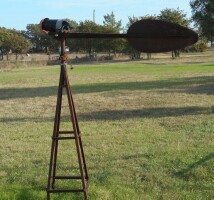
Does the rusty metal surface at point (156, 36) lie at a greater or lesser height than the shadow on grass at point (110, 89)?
greater

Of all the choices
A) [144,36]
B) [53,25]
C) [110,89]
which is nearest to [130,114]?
[144,36]

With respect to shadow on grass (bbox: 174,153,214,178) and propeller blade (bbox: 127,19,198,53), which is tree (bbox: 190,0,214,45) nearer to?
shadow on grass (bbox: 174,153,214,178)

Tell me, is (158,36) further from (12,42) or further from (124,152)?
(12,42)

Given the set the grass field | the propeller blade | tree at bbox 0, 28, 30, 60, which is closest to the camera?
the propeller blade

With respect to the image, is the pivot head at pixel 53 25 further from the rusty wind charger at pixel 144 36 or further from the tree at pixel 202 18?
the tree at pixel 202 18

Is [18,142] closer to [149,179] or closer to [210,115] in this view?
[149,179]

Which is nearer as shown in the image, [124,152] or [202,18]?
[124,152]

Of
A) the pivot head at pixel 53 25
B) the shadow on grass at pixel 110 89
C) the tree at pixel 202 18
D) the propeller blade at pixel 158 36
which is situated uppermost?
the tree at pixel 202 18

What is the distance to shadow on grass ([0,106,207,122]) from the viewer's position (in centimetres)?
1145

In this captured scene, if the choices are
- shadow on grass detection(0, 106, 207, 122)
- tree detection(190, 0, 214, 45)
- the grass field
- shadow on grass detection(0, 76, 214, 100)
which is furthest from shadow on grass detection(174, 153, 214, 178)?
shadow on grass detection(0, 76, 214, 100)

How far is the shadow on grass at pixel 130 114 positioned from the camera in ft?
37.6

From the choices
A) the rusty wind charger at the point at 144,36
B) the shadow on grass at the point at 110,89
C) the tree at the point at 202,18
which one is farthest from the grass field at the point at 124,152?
the shadow on grass at the point at 110,89

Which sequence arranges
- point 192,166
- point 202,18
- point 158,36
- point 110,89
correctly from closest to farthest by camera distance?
point 158,36, point 192,166, point 202,18, point 110,89

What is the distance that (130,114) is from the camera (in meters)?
12.0
